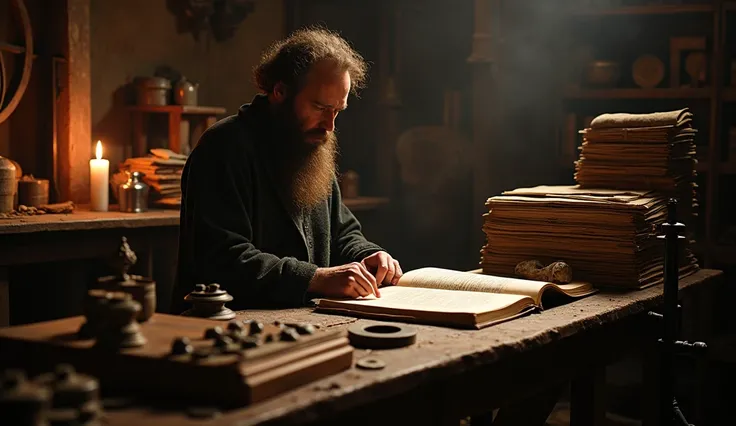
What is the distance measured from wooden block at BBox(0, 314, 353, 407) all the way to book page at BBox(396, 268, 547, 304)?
1.04 metres

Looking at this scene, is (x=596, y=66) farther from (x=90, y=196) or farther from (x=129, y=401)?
(x=129, y=401)

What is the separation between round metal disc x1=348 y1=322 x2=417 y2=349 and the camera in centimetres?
232

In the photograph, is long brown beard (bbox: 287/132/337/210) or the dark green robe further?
long brown beard (bbox: 287/132/337/210)

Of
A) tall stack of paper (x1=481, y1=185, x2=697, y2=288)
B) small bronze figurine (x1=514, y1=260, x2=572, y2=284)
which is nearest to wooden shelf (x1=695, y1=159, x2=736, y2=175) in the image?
tall stack of paper (x1=481, y1=185, x2=697, y2=288)

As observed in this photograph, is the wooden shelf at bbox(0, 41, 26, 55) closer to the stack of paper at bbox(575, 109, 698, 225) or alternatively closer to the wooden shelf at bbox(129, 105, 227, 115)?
the wooden shelf at bbox(129, 105, 227, 115)

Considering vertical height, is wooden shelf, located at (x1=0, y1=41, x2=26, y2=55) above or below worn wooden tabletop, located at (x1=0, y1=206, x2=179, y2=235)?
above

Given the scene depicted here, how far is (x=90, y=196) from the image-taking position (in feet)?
17.3

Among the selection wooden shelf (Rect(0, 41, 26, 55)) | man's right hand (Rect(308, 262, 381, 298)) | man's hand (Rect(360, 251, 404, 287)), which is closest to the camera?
man's right hand (Rect(308, 262, 381, 298))

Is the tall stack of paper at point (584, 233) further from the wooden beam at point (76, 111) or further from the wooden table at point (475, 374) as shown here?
the wooden beam at point (76, 111)

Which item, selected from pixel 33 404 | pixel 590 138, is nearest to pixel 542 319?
pixel 590 138

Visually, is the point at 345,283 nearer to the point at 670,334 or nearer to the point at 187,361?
the point at 670,334

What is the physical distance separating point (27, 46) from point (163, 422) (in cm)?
388

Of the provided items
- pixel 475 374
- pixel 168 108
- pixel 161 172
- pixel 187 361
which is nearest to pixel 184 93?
pixel 168 108

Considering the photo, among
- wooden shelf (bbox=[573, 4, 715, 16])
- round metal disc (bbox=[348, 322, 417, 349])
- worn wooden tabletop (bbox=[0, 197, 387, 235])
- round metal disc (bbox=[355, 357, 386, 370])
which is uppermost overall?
wooden shelf (bbox=[573, 4, 715, 16])
